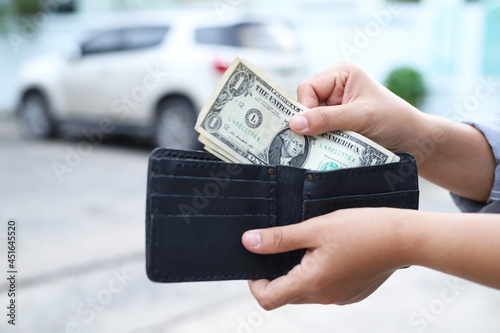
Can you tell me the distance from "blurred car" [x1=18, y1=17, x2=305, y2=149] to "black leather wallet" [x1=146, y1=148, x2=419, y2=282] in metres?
5.14

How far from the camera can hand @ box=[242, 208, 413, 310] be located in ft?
3.70

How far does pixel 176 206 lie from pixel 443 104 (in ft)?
23.8

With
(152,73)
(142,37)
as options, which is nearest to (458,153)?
(152,73)

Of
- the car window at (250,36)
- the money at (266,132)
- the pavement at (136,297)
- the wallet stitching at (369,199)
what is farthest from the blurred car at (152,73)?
the wallet stitching at (369,199)

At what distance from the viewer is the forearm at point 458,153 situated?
4.81 ft

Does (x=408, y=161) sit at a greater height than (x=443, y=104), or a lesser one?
greater

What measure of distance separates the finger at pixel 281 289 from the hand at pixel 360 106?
1.03ft

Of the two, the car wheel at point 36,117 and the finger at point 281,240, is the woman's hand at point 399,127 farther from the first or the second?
the car wheel at point 36,117

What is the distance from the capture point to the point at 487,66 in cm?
755

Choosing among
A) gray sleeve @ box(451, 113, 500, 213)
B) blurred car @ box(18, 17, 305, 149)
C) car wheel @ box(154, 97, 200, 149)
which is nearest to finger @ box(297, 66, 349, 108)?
gray sleeve @ box(451, 113, 500, 213)

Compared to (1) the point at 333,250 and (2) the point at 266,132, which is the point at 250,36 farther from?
(1) the point at 333,250

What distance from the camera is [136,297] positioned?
3123 mm

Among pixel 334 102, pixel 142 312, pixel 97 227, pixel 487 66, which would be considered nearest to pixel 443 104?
pixel 487 66

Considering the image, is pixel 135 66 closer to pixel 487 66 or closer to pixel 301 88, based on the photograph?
pixel 487 66
